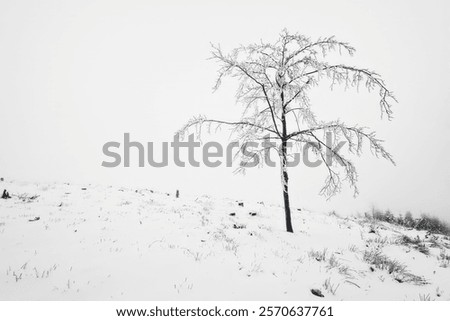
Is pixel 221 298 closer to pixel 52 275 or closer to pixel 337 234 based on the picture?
pixel 52 275

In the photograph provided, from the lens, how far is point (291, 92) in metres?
9.71

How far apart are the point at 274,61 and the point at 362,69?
2.97 m

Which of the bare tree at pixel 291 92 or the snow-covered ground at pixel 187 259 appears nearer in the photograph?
the snow-covered ground at pixel 187 259

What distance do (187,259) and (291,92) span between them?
6.93 metres

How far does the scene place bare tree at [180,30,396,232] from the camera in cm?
879

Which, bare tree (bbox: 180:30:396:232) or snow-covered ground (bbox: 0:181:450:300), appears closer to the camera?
snow-covered ground (bbox: 0:181:450:300)

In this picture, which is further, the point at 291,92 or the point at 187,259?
the point at 291,92

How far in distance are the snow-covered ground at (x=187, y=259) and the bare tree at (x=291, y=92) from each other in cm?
244

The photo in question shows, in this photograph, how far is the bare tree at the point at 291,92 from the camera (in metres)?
8.79

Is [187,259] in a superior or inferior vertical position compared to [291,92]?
inferior

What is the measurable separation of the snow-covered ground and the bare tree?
244 cm

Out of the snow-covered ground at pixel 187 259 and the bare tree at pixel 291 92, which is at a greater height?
the bare tree at pixel 291 92

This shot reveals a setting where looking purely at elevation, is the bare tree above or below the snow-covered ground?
above
